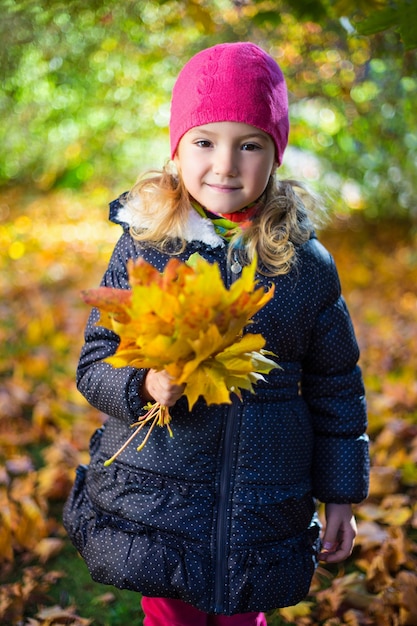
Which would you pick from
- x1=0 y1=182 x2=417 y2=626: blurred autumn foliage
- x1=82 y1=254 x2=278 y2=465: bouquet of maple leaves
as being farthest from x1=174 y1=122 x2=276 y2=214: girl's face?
x1=0 y1=182 x2=417 y2=626: blurred autumn foliage

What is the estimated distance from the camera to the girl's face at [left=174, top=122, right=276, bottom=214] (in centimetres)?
185

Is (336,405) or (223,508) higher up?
(336,405)

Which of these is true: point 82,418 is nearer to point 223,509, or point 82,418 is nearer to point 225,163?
point 223,509

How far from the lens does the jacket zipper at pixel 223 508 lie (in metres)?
1.80

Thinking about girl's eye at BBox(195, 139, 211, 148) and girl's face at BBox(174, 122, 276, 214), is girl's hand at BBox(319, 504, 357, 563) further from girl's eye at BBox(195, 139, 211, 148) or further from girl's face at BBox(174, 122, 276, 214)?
girl's eye at BBox(195, 139, 211, 148)

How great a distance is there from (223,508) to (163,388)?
0.43 metres

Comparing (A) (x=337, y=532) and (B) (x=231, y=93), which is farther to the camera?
(A) (x=337, y=532)

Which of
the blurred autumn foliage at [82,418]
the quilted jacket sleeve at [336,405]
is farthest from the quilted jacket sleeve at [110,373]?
the blurred autumn foliage at [82,418]

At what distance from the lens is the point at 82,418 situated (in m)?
3.75

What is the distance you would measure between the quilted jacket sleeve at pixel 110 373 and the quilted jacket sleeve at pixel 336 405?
0.53m

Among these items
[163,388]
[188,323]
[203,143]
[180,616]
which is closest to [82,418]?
[180,616]

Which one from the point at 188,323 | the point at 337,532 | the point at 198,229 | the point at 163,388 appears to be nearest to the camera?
the point at 188,323

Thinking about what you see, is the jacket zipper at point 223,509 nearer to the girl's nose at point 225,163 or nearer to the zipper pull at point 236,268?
the zipper pull at point 236,268

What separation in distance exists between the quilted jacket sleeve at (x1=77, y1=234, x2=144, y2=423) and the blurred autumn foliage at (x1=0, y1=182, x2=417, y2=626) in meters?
0.97
